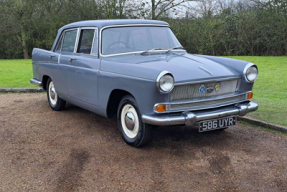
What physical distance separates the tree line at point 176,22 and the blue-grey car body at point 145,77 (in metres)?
15.6

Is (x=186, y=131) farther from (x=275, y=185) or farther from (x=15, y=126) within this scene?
(x=15, y=126)

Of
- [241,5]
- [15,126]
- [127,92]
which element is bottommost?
[15,126]

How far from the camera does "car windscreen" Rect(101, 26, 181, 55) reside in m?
5.12

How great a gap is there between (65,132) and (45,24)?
1786 centimetres

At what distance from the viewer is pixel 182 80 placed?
4.08m

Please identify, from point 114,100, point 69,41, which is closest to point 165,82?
point 114,100

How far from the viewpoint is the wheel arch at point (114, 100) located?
15.5ft

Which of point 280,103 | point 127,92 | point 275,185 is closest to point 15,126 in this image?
point 127,92

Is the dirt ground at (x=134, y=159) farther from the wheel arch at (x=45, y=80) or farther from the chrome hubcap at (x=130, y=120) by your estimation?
the wheel arch at (x=45, y=80)

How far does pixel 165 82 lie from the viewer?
394 centimetres

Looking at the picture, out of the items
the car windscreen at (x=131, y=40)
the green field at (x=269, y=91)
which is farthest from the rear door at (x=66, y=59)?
the green field at (x=269, y=91)

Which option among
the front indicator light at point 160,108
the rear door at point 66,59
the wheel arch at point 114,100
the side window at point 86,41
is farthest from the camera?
the rear door at point 66,59

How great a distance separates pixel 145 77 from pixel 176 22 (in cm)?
1948

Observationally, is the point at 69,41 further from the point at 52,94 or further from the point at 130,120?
the point at 130,120
